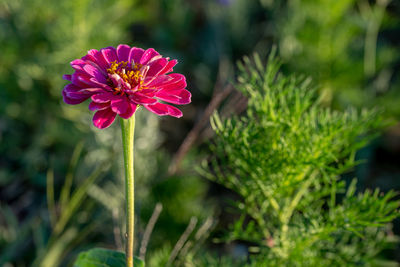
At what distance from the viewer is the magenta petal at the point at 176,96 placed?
52 centimetres

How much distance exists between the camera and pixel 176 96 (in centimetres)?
52

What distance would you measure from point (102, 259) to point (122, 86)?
0.26 metres

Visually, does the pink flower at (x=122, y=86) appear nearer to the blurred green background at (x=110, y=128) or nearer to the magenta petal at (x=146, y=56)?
the magenta petal at (x=146, y=56)

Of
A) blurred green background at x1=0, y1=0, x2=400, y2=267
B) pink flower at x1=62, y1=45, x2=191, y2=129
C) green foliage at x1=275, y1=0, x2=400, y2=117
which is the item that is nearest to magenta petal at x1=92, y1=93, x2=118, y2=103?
pink flower at x1=62, y1=45, x2=191, y2=129

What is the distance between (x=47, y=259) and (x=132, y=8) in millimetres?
1450

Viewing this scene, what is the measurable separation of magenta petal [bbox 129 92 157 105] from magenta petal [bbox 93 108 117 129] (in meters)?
0.03

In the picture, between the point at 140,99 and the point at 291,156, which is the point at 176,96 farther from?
the point at 291,156

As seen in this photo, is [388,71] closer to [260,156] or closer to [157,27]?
[157,27]

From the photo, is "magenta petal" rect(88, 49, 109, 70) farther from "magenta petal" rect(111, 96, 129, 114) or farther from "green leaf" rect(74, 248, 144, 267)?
"green leaf" rect(74, 248, 144, 267)

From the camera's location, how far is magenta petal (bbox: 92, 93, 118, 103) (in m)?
0.48

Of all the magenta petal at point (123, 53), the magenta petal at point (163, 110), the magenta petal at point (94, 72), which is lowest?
the magenta petal at point (163, 110)

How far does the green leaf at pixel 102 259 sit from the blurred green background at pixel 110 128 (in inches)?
19.3

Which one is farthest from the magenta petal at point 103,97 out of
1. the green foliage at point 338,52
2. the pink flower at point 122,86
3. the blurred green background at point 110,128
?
the green foliage at point 338,52

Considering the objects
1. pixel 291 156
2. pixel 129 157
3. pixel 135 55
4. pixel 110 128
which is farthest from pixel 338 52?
pixel 129 157
